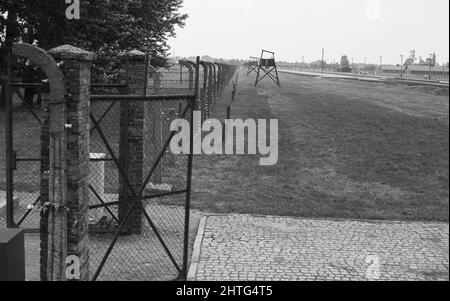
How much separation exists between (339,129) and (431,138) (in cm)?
409

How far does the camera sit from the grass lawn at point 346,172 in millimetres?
10023

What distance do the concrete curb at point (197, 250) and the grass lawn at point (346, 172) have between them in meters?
1.04

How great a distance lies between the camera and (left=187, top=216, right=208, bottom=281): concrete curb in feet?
21.4

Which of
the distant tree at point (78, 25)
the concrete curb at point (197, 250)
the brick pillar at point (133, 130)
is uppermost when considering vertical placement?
the distant tree at point (78, 25)

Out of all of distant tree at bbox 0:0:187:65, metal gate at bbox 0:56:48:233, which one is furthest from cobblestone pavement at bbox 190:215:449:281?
distant tree at bbox 0:0:187:65

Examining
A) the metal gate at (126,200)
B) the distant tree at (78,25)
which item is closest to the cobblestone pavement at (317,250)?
the metal gate at (126,200)

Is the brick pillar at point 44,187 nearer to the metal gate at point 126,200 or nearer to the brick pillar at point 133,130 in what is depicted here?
the metal gate at point 126,200

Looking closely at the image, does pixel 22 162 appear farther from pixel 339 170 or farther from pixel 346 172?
pixel 346 172

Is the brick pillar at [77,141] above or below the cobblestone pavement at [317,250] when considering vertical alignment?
above

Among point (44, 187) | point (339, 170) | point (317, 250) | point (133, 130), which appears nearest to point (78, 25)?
point (339, 170)

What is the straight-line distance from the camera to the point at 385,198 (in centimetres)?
A: 1087

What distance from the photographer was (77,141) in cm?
475
